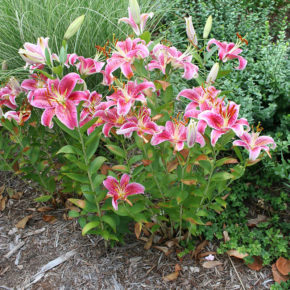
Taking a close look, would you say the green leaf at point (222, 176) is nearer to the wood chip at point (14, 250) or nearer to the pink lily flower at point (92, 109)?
the pink lily flower at point (92, 109)

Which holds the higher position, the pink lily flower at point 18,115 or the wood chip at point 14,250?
the pink lily flower at point 18,115

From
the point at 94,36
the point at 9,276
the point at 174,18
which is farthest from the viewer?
the point at 174,18

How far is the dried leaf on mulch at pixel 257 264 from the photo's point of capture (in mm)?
1533

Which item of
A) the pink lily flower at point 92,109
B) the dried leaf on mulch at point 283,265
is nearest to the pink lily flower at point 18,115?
A: the pink lily flower at point 92,109

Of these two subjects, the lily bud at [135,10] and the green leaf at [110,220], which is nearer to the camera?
the lily bud at [135,10]

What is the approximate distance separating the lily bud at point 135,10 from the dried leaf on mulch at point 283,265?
1222mm

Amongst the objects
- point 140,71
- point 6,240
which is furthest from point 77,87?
point 6,240

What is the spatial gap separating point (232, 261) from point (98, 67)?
109 cm

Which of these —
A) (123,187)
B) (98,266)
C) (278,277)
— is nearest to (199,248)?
(278,277)

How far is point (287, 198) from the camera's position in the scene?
1.71 meters

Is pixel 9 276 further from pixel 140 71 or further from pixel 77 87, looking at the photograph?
pixel 140 71

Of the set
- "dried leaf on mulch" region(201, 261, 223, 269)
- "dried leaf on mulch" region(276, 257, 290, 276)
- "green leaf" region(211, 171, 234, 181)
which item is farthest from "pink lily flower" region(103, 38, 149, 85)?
"dried leaf on mulch" region(276, 257, 290, 276)

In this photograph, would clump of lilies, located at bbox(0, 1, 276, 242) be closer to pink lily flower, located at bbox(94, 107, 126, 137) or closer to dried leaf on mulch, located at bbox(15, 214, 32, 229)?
pink lily flower, located at bbox(94, 107, 126, 137)

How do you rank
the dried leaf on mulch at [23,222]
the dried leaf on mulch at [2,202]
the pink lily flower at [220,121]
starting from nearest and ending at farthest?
the pink lily flower at [220,121] < the dried leaf on mulch at [23,222] < the dried leaf on mulch at [2,202]
